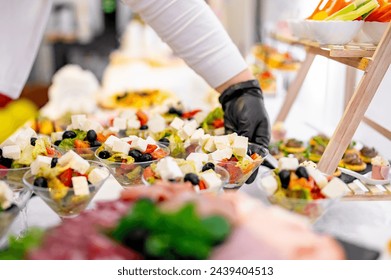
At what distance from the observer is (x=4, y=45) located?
1788mm

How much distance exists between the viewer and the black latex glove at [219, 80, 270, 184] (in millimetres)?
1508

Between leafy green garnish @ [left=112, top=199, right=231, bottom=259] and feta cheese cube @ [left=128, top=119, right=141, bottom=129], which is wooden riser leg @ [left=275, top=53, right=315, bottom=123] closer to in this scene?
feta cheese cube @ [left=128, top=119, right=141, bottom=129]

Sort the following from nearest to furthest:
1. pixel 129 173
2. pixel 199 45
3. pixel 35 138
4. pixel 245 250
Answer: pixel 245 250, pixel 129 173, pixel 35 138, pixel 199 45

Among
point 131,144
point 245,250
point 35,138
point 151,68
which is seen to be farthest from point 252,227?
point 151,68

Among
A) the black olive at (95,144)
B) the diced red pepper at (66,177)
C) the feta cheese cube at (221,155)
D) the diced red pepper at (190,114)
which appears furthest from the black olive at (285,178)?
the diced red pepper at (190,114)

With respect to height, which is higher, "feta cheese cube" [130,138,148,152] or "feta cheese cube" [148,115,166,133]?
"feta cheese cube" [130,138,148,152]

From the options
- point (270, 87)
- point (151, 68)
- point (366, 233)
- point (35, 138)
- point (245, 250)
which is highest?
point (245, 250)

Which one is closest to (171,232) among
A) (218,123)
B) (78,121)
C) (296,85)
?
(78,121)

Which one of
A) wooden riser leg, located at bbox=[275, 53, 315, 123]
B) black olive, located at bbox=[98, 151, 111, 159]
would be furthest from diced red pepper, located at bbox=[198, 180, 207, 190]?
wooden riser leg, located at bbox=[275, 53, 315, 123]

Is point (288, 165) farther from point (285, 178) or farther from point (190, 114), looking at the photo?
point (190, 114)

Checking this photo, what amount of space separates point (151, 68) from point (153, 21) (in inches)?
112

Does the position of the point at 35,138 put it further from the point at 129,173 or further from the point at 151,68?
the point at 151,68

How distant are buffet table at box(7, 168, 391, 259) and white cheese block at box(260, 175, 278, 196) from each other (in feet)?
0.07

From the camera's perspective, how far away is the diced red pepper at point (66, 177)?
3.56 feet
